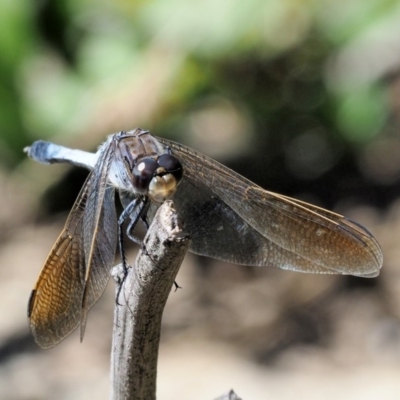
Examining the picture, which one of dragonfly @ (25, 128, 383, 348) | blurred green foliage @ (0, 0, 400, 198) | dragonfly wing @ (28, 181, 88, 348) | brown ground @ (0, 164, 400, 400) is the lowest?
dragonfly wing @ (28, 181, 88, 348)

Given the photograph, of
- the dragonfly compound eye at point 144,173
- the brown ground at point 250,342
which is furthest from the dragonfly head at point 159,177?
the brown ground at point 250,342

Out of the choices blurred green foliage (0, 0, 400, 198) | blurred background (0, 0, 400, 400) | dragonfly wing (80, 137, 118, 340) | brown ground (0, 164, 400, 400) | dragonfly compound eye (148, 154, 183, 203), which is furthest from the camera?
blurred green foliage (0, 0, 400, 198)

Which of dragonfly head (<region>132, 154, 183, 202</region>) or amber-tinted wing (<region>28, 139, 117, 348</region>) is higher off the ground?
dragonfly head (<region>132, 154, 183, 202</region>)

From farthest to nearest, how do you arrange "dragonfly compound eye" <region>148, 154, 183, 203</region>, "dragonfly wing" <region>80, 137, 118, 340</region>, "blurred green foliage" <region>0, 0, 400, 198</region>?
"blurred green foliage" <region>0, 0, 400, 198</region> < "dragonfly compound eye" <region>148, 154, 183, 203</region> < "dragonfly wing" <region>80, 137, 118, 340</region>

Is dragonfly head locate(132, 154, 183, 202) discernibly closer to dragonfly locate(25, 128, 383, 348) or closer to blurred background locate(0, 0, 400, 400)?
dragonfly locate(25, 128, 383, 348)

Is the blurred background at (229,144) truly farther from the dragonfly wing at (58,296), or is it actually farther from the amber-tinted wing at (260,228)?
the dragonfly wing at (58,296)

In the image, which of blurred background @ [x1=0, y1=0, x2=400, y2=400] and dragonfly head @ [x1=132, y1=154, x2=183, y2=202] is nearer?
dragonfly head @ [x1=132, y1=154, x2=183, y2=202]

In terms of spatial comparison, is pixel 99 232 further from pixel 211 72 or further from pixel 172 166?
pixel 211 72

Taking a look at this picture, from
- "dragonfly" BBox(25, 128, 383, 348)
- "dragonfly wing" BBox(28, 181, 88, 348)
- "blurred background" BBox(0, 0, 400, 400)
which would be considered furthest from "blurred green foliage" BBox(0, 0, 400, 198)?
"dragonfly wing" BBox(28, 181, 88, 348)
